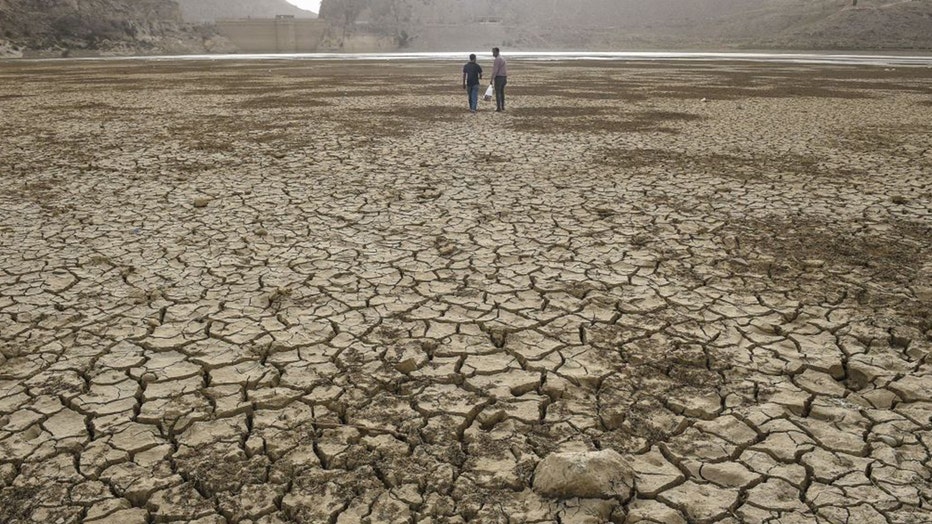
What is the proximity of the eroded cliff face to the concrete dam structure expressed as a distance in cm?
437

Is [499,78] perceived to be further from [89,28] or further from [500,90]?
[89,28]

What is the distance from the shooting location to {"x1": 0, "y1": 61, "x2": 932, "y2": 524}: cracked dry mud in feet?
7.69

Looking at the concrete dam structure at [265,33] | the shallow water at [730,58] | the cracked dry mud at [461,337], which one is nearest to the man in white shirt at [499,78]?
the cracked dry mud at [461,337]

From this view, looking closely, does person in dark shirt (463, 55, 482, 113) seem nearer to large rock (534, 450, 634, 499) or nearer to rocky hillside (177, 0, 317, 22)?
large rock (534, 450, 634, 499)

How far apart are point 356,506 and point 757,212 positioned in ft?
16.3

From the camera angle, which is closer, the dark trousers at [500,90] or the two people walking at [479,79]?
the two people walking at [479,79]

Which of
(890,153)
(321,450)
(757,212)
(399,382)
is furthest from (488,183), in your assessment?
(890,153)

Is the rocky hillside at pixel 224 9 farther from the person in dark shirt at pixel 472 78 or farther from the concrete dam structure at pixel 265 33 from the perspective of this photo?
the person in dark shirt at pixel 472 78

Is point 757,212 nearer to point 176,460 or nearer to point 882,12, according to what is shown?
point 176,460

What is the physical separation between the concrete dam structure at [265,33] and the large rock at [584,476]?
249 ft

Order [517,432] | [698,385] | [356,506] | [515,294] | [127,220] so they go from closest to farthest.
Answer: [356,506], [517,432], [698,385], [515,294], [127,220]

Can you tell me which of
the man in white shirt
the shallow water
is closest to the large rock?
the man in white shirt

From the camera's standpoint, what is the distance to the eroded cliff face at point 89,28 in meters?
50.1

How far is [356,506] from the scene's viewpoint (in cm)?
225
